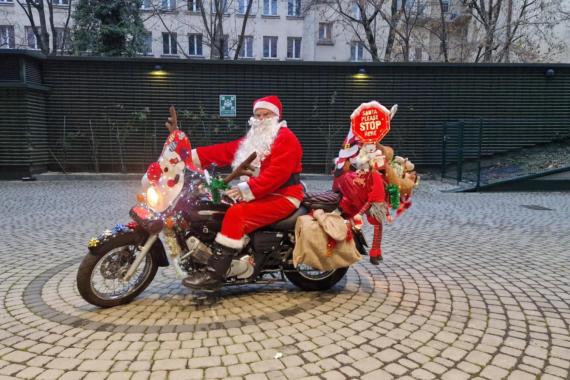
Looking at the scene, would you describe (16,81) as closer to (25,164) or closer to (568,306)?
(25,164)

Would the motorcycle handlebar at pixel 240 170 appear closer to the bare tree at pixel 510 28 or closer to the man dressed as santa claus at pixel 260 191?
the man dressed as santa claus at pixel 260 191

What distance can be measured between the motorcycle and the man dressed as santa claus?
106 mm

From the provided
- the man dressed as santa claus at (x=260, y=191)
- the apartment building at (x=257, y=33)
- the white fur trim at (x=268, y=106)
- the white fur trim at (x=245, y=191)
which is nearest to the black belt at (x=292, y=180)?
the man dressed as santa claus at (x=260, y=191)

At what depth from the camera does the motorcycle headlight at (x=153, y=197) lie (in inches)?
141

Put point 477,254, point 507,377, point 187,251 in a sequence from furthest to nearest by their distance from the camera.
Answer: point 477,254 < point 187,251 < point 507,377

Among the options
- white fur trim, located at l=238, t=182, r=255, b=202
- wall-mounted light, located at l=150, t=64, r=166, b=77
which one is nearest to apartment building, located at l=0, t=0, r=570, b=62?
wall-mounted light, located at l=150, t=64, r=166, b=77

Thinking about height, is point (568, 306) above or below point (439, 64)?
below

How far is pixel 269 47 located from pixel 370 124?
115ft

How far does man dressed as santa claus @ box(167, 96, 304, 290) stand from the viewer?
3633 mm

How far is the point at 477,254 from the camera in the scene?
18.5 ft

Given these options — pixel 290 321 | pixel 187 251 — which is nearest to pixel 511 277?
pixel 290 321

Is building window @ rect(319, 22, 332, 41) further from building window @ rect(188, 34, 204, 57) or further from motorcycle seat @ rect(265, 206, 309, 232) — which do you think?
motorcycle seat @ rect(265, 206, 309, 232)

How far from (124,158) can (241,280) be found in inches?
490

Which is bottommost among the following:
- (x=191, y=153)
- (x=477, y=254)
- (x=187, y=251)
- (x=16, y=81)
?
(x=477, y=254)
